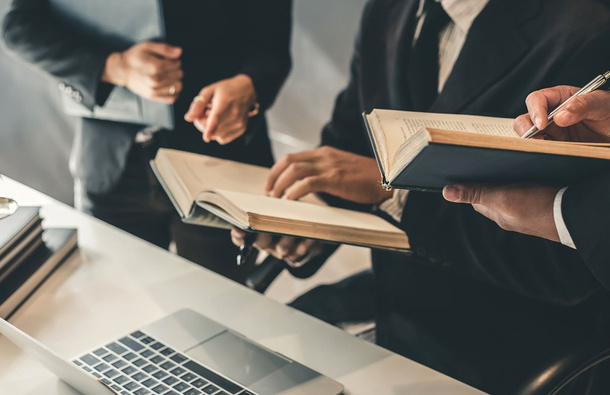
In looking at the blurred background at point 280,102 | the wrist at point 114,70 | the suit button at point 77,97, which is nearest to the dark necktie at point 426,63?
the wrist at point 114,70

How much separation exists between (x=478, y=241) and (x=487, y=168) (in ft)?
1.79

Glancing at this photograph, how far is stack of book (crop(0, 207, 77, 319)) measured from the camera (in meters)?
1.01

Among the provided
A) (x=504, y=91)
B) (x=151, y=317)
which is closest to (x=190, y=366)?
(x=151, y=317)

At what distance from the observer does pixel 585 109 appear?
0.73m

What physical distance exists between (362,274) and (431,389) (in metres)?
0.62

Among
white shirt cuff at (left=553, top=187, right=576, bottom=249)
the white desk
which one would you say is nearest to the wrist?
the white desk

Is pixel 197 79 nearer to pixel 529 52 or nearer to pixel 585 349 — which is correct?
pixel 529 52

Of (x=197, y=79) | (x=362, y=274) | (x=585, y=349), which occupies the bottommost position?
(x=362, y=274)

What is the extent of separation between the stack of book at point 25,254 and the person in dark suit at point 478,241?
419 mm

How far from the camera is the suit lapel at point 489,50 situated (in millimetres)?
1147

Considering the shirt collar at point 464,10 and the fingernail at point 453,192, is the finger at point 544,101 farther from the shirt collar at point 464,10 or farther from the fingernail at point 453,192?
the shirt collar at point 464,10

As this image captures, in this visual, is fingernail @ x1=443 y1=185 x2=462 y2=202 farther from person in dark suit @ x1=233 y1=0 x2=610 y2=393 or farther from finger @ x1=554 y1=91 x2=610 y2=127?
person in dark suit @ x1=233 y1=0 x2=610 y2=393

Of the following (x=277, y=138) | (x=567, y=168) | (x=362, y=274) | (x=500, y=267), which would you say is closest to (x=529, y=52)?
(x=500, y=267)

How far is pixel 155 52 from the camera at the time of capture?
4.77ft
